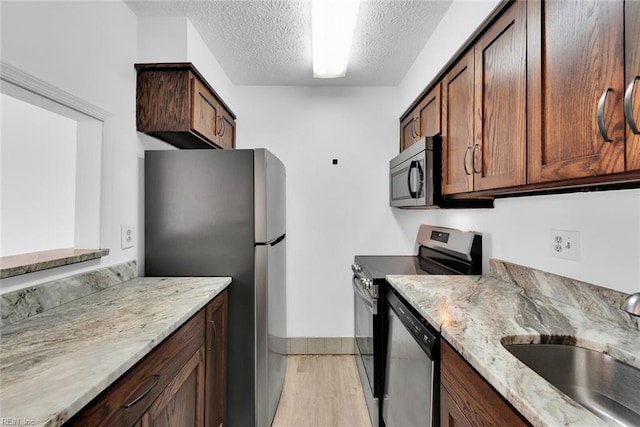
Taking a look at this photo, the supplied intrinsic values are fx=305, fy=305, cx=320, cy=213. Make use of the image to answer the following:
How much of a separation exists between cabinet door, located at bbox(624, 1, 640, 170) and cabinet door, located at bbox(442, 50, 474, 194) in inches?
29.1

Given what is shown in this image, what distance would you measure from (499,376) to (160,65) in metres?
2.13

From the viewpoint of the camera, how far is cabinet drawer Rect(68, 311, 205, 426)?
714 mm

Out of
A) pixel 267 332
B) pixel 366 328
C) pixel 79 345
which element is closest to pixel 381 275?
pixel 366 328

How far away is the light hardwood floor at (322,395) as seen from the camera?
77.0 inches

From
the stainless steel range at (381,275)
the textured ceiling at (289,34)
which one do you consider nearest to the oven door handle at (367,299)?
the stainless steel range at (381,275)

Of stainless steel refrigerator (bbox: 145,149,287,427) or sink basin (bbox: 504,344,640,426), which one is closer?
sink basin (bbox: 504,344,640,426)

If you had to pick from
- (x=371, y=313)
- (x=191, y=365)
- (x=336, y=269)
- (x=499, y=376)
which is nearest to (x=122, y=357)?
(x=191, y=365)

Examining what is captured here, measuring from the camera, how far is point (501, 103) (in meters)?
1.21

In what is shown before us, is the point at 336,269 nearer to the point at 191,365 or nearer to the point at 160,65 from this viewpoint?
the point at 191,365

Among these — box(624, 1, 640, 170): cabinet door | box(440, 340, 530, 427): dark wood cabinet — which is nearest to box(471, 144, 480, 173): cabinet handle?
Result: box(624, 1, 640, 170): cabinet door

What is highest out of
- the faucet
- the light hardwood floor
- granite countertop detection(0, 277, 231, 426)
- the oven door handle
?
the faucet

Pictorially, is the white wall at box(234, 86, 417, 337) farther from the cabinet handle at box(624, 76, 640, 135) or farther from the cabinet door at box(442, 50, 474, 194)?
the cabinet handle at box(624, 76, 640, 135)

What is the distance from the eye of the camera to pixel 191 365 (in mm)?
1267

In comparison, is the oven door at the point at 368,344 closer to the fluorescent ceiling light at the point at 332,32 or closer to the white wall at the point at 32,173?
the fluorescent ceiling light at the point at 332,32
